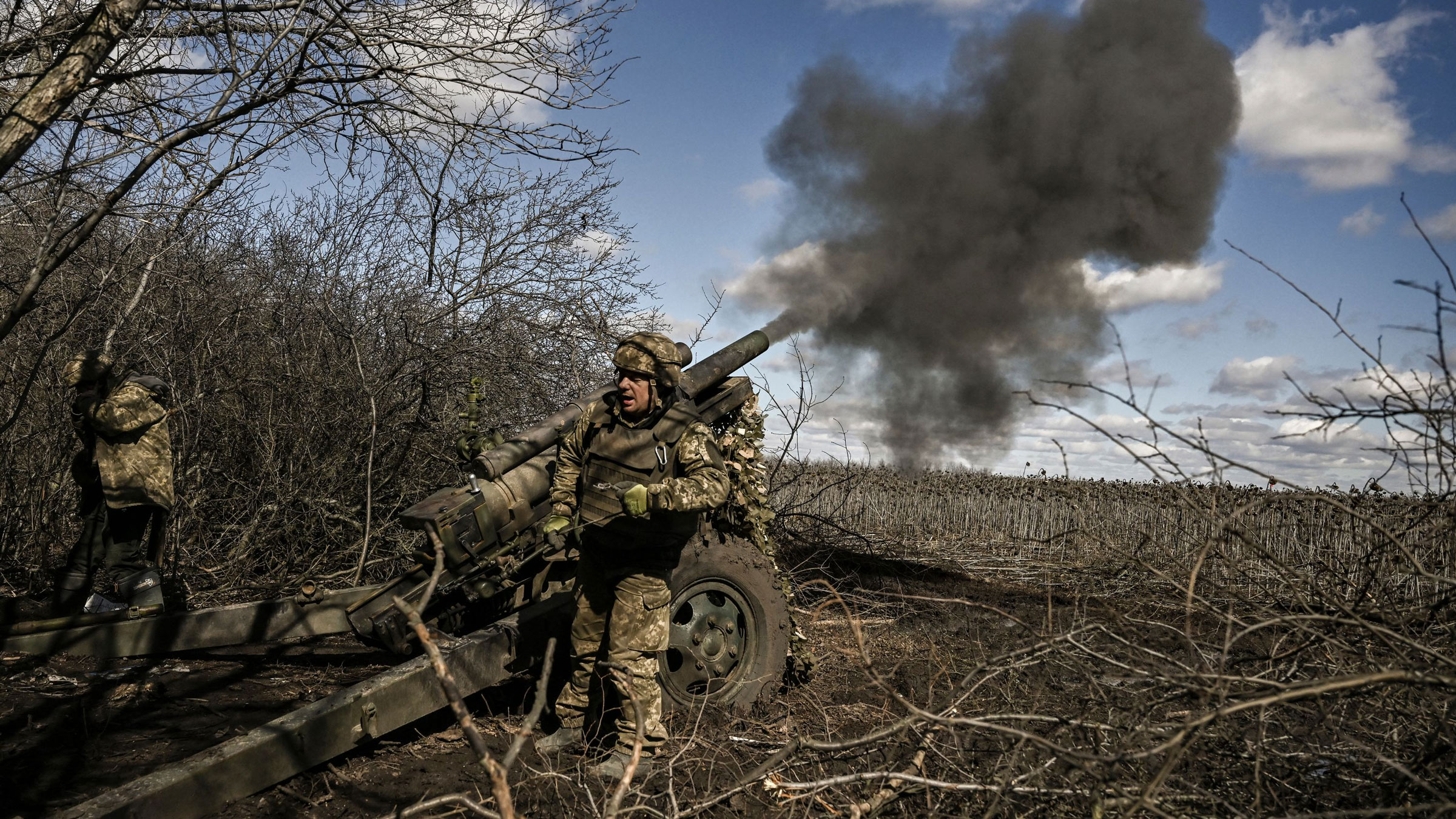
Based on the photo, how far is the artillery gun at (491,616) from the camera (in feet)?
15.1

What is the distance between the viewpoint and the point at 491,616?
5801 millimetres

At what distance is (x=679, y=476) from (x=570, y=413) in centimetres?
127

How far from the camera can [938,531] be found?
1758 centimetres

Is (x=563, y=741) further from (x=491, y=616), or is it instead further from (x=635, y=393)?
(x=635, y=393)

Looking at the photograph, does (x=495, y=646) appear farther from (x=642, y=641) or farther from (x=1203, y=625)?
(x=1203, y=625)

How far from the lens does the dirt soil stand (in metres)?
→ 3.73

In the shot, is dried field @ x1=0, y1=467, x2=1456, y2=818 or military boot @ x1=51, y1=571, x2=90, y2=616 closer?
dried field @ x1=0, y1=467, x2=1456, y2=818

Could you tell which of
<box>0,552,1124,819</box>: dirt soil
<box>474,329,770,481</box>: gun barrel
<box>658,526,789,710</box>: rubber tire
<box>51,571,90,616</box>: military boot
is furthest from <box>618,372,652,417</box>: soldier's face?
<box>51,571,90,616</box>: military boot

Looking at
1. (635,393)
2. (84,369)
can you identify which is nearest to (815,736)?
(635,393)

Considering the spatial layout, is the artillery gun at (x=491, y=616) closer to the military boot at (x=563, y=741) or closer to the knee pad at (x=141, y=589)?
the military boot at (x=563, y=741)

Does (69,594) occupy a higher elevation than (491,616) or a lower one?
lower

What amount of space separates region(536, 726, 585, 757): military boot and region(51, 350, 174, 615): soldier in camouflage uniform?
3664mm

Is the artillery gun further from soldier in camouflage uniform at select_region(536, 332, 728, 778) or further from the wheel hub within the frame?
soldier in camouflage uniform at select_region(536, 332, 728, 778)

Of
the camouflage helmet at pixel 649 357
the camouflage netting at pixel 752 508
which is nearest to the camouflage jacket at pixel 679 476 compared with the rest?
the camouflage helmet at pixel 649 357
